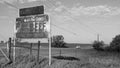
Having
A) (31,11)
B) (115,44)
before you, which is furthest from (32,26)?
(115,44)

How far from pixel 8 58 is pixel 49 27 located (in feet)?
12.2

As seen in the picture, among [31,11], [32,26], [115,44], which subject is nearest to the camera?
[32,26]

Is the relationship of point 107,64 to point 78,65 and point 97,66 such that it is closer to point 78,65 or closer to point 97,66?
point 97,66

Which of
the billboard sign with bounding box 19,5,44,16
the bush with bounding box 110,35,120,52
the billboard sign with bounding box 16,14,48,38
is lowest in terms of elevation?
the bush with bounding box 110,35,120,52

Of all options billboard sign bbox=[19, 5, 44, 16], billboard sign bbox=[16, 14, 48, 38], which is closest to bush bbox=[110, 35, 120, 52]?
billboard sign bbox=[16, 14, 48, 38]

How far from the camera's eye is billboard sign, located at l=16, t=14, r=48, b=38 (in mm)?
8031

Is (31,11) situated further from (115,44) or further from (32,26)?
(115,44)

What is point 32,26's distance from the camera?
852 centimetres

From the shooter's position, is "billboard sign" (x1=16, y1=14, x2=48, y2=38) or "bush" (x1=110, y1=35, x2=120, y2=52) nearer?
"billboard sign" (x1=16, y1=14, x2=48, y2=38)

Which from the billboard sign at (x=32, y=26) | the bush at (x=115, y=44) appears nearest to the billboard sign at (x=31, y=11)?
the billboard sign at (x=32, y=26)

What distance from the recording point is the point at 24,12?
29.7 ft

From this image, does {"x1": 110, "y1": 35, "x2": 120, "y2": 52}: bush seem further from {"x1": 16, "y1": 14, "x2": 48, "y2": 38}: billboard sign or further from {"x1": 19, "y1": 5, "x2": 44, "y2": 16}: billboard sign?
{"x1": 19, "y1": 5, "x2": 44, "y2": 16}: billboard sign

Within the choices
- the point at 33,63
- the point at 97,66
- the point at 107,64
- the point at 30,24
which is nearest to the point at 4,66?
the point at 33,63

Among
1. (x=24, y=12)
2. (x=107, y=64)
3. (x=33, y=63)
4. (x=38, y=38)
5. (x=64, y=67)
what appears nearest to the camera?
(x=64, y=67)
